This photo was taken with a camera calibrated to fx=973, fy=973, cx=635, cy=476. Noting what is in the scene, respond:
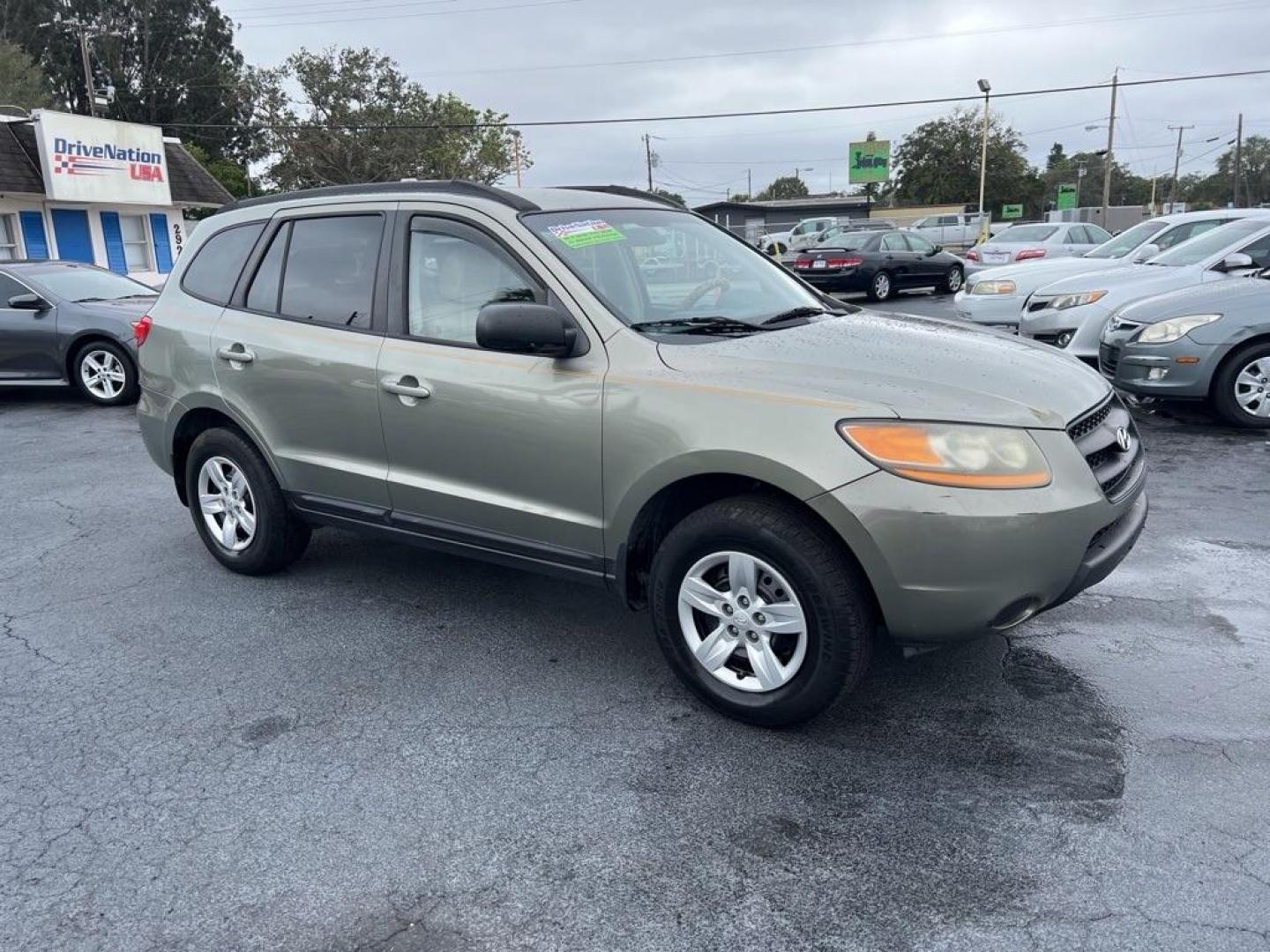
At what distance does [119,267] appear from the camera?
24.4 meters

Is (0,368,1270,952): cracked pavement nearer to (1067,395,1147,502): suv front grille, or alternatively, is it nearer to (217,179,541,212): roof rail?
(1067,395,1147,502): suv front grille

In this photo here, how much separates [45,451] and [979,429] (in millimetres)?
8084

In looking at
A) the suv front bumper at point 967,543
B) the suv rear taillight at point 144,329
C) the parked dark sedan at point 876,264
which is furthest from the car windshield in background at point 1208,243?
the parked dark sedan at point 876,264

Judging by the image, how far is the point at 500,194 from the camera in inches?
156

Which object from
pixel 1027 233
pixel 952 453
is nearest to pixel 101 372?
pixel 952 453

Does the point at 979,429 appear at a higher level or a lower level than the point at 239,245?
lower

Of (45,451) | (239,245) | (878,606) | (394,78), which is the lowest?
(45,451)

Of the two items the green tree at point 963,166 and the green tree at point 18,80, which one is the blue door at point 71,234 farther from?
the green tree at point 963,166

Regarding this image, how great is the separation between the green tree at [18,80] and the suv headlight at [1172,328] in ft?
157

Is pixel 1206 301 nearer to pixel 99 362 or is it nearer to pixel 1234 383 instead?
pixel 1234 383

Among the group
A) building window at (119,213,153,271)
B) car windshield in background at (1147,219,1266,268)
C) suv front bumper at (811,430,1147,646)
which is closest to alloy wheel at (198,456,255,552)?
suv front bumper at (811,430,1147,646)

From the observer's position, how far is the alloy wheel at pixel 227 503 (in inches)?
191

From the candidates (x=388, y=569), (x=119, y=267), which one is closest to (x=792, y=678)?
(x=388, y=569)

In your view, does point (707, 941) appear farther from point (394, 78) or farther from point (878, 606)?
point (394, 78)
